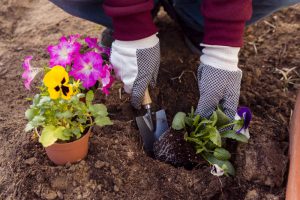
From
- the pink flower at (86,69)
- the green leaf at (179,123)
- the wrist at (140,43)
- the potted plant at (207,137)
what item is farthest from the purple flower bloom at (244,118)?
the pink flower at (86,69)

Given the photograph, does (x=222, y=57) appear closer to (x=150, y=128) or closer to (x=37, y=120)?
(x=150, y=128)

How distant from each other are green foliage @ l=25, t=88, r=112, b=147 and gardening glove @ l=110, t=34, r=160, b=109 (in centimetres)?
30

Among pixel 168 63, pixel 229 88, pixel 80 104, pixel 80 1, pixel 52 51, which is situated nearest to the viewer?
pixel 80 104

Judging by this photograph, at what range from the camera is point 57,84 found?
1410 millimetres

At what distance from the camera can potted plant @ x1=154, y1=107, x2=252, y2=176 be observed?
1.69m

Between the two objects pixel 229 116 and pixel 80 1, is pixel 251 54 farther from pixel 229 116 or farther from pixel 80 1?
pixel 80 1

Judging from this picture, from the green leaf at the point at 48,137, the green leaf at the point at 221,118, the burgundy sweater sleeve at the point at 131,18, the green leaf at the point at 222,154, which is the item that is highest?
the burgundy sweater sleeve at the point at 131,18

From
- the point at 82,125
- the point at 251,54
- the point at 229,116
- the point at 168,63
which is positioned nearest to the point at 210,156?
the point at 229,116

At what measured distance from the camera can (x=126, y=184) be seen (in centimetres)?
165

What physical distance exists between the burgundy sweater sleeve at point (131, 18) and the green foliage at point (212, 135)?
37cm

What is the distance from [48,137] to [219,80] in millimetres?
685

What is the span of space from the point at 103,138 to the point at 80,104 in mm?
287

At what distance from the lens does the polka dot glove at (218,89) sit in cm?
172

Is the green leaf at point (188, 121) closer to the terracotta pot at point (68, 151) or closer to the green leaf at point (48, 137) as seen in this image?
the terracotta pot at point (68, 151)
